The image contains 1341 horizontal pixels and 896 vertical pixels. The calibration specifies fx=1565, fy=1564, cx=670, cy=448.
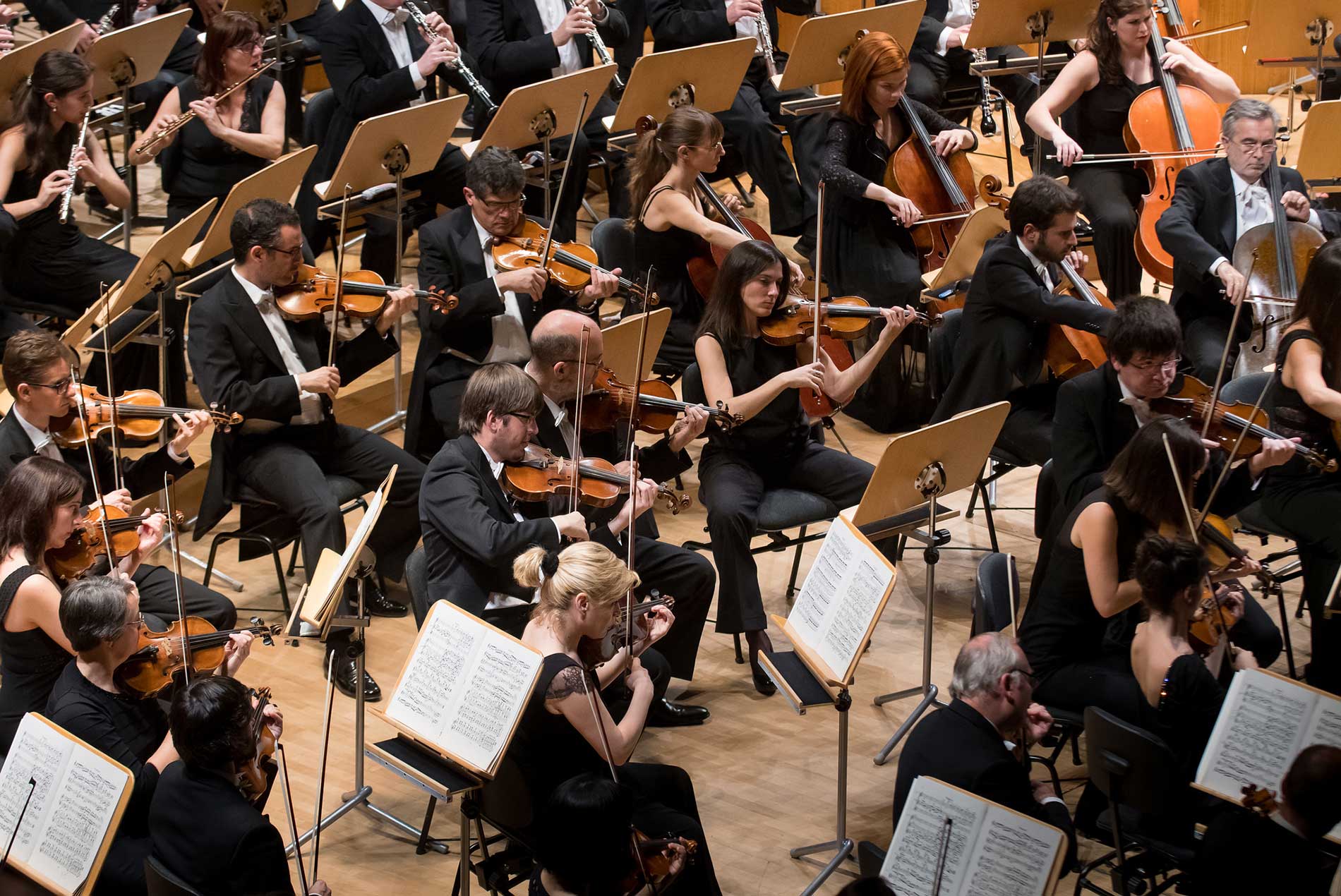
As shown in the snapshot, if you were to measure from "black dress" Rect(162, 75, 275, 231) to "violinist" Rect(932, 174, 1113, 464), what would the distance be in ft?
9.16

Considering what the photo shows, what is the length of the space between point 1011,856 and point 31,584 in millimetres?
2278

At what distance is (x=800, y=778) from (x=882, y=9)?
11.0ft

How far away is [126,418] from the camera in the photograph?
176 inches

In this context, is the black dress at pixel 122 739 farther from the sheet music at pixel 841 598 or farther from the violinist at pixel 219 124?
the violinist at pixel 219 124

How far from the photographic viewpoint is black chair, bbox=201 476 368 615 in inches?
182

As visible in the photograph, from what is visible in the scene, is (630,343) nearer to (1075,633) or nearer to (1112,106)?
(1075,633)

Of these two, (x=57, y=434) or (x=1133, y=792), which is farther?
(x=57, y=434)

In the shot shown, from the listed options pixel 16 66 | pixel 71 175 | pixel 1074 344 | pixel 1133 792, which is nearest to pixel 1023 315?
pixel 1074 344

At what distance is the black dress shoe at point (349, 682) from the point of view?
4.44 meters

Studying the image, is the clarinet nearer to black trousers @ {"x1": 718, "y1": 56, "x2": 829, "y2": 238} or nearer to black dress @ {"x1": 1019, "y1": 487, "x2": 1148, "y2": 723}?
black trousers @ {"x1": 718, "y1": 56, "x2": 829, "y2": 238}

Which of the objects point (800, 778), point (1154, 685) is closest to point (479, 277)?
point (800, 778)

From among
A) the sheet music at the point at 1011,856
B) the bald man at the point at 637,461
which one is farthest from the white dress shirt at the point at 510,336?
the sheet music at the point at 1011,856

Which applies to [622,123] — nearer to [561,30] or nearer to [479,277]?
[561,30]

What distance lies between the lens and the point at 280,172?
16.7ft
